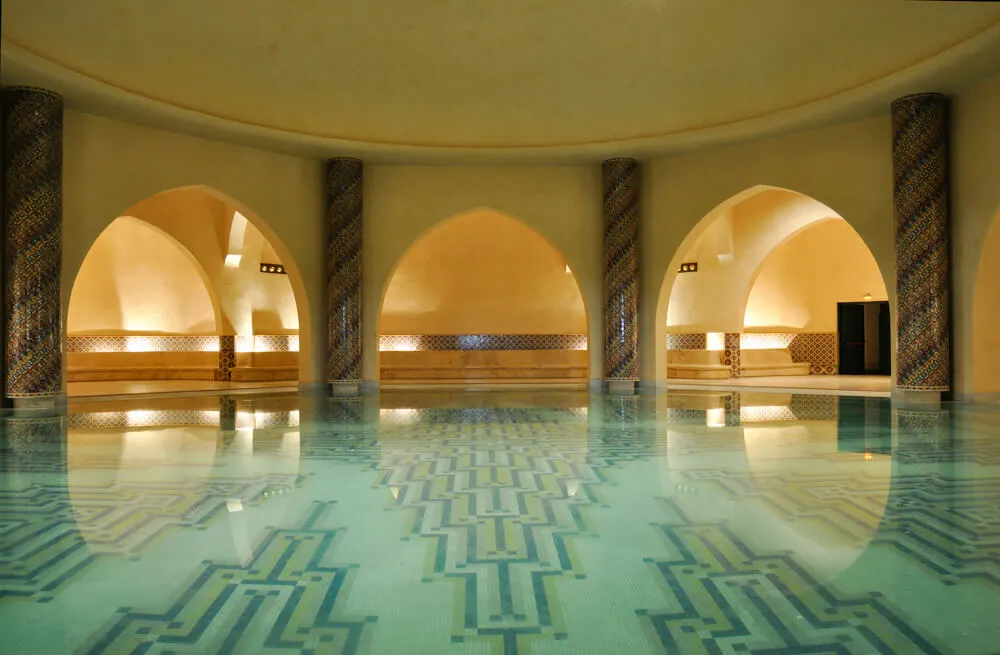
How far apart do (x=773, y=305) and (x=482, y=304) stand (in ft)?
19.5

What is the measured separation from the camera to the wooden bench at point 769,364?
1378 cm

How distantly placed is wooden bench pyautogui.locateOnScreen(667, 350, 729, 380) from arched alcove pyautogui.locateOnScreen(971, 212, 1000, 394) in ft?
18.5

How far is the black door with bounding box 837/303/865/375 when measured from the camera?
14.5 m

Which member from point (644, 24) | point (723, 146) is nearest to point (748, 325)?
point (723, 146)

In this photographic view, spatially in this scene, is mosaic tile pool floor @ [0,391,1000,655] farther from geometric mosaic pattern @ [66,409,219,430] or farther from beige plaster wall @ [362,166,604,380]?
beige plaster wall @ [362,166,604,380]

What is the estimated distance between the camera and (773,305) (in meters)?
14.6

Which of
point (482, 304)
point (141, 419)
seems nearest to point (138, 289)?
point (482, 304)

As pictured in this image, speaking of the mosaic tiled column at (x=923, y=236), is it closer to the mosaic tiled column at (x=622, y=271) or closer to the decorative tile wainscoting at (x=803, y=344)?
the mosaic tiled column at (x=622, y=271)

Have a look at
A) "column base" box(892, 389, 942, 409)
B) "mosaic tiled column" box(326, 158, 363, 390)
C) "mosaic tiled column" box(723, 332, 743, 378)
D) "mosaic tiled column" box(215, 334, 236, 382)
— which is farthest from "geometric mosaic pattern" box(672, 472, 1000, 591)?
"mosaic tiled column" box(215, 334, 236, 382)

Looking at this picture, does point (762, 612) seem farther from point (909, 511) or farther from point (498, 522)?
point (909, 511)

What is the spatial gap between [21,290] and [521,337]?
8786 millimetres

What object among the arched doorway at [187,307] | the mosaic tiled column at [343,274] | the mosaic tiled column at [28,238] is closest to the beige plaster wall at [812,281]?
the mosaic tiled column at [343,274]

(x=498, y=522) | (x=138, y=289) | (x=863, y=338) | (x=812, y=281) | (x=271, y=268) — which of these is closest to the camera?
(x=498, y=522)

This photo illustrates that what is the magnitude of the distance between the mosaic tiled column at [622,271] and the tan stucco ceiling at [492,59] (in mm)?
867
